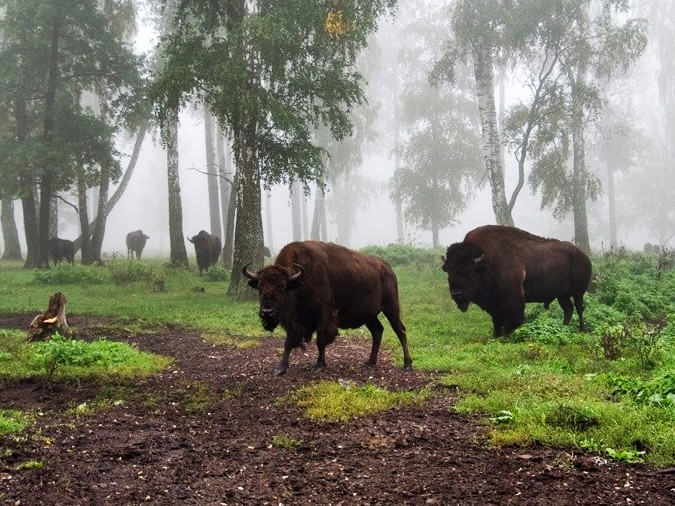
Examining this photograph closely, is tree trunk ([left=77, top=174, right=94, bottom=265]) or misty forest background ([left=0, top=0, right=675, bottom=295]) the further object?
tree trunk ([left=77, top=174, right=94, bottom=265])

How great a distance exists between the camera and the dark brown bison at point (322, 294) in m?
8.03

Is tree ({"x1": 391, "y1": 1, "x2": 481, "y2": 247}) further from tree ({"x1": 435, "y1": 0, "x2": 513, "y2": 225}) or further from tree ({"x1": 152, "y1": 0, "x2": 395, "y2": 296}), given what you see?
tree ({"x1": 152, "y1": 0, "x2": 395, "y2": 296})

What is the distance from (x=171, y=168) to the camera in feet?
74.5

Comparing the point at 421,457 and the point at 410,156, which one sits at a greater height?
the point at 410,156

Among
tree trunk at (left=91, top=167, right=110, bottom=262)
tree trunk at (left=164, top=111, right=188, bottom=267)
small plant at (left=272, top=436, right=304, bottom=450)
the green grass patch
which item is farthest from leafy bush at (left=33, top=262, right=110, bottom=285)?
small plant at (left=272, top=436, right=304, bottom=450)

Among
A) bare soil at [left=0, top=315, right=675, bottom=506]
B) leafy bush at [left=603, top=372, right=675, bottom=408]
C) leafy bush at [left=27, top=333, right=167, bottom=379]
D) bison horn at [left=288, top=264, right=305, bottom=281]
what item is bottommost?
bare soil at [left=0, top=315, right=675, bottom=506]

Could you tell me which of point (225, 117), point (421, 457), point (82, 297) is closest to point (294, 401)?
point (421, 457)

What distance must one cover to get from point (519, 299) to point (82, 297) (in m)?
11.7

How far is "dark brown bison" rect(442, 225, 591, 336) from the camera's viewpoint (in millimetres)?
10797

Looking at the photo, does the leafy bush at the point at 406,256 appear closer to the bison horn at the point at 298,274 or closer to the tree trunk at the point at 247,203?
the tree trunk at the point at 247,203

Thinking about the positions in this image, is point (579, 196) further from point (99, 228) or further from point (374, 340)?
point (99, 228)

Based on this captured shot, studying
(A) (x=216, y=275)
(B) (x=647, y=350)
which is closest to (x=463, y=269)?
(B) (x=647, y=350)

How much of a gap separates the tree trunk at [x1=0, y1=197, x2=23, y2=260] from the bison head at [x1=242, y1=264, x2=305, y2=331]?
23.1 metres

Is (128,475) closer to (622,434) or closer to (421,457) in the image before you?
(421,457)
